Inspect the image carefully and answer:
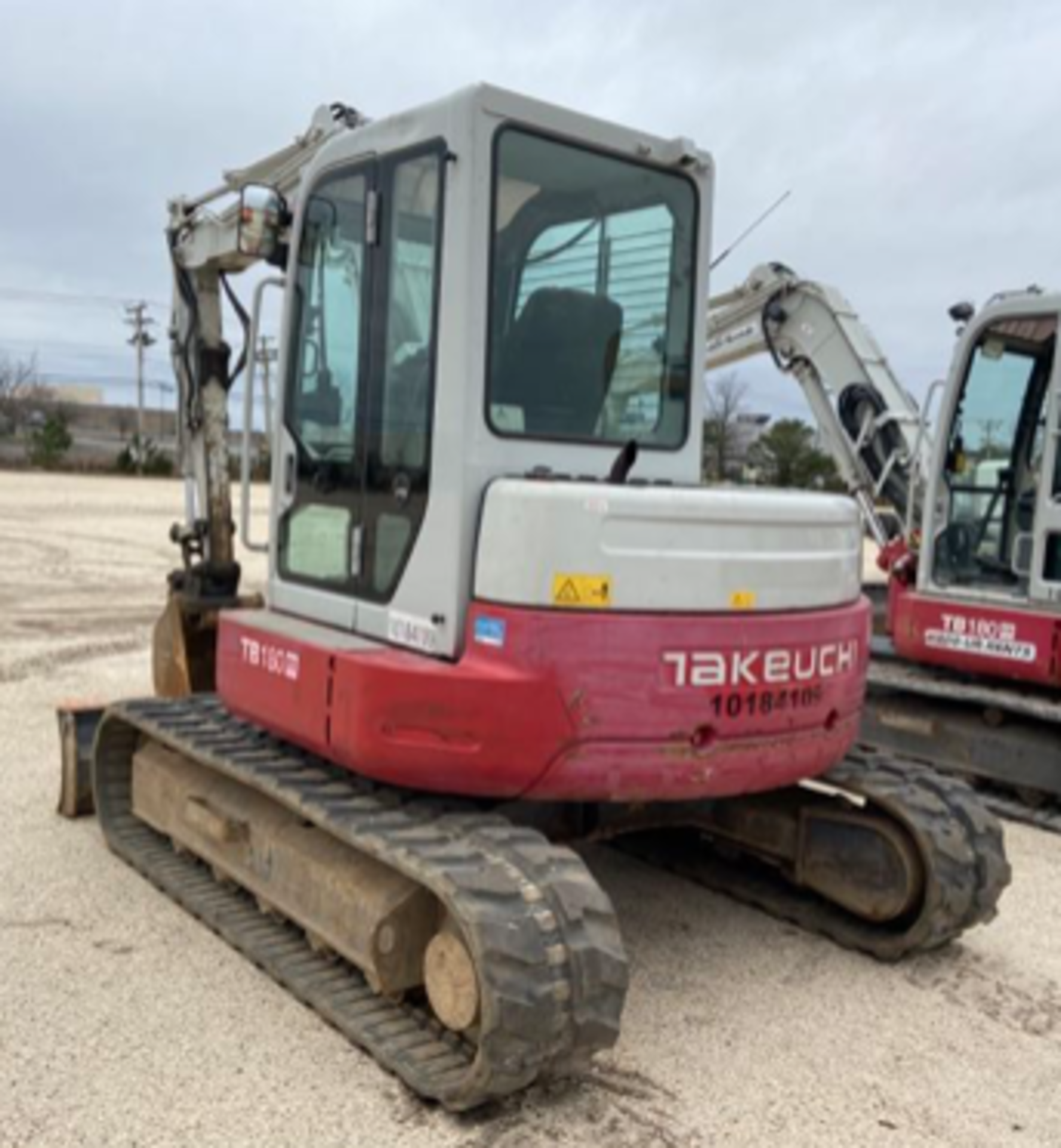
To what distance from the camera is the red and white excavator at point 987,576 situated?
6.70m

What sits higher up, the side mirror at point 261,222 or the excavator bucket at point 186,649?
the side mirror at point 261,222

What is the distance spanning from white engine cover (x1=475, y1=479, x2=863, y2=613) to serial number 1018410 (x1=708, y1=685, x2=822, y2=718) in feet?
0.92

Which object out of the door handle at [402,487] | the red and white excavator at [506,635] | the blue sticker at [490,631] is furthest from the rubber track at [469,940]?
the door handle at [402,487]

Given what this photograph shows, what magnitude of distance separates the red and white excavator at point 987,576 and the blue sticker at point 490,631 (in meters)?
4.09

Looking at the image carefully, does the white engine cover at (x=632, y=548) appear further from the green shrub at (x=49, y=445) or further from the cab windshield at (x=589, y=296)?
the green shrub at (x=49, y=445)

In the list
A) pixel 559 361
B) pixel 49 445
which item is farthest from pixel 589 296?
pixel 49 445

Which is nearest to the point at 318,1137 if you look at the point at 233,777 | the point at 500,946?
the point at 500,946

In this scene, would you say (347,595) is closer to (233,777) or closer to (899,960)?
(233,777)

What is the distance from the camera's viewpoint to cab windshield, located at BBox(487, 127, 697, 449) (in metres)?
3.87

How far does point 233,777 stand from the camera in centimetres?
456

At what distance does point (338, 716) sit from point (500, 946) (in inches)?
38.2

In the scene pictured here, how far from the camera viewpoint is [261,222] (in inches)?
183

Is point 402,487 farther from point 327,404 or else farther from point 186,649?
point 186,649

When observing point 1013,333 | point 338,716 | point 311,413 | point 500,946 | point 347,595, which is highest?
point 1013,333
